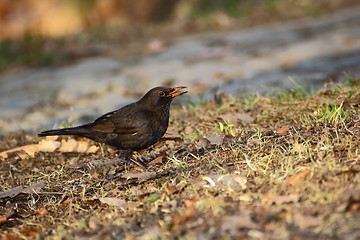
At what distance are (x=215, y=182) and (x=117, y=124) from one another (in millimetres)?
1533

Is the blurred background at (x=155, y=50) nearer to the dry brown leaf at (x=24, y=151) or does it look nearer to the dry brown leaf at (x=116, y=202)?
the dry brown leaf at (x=24, y=151)

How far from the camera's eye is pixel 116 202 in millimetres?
3928

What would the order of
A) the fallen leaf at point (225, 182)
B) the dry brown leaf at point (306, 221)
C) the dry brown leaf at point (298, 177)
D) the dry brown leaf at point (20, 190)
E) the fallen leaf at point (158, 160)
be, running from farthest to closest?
1. the fallen leaf at point (158, 160)
2. the dry brown leaf at point (20, 190)
3. the fallen leaf at point (225, 182)
4. the dry brown leaf at point (298, 177)
5. the dry brown leaf at point (306, 221)

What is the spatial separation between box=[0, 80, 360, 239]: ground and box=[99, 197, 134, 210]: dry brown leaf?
0.01 metres

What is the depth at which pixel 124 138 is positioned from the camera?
4.85m

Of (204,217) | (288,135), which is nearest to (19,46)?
(288,135)

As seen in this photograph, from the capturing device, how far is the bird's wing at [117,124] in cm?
485

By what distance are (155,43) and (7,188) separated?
25.3ft

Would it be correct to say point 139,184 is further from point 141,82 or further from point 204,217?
point 141,82

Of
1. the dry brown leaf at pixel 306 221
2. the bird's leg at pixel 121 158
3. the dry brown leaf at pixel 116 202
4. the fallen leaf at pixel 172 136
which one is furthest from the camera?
the fallen leaf at pixel 172 136

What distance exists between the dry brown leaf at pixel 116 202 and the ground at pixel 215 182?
0.03ft

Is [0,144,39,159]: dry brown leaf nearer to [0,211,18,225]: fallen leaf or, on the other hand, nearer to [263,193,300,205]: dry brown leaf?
[0,211,18,225]: fallen leaf

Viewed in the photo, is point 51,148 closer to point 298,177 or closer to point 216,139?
point 216,139

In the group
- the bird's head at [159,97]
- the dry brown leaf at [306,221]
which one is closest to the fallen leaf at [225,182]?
the dry brown leaf at [306,221]
